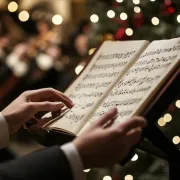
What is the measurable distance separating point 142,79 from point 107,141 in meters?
0.24

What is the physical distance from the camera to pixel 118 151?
2.87 feet

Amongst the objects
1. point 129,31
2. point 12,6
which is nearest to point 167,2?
point 129,31

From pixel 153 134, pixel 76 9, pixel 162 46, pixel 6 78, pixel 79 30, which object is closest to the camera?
pixel 153 134

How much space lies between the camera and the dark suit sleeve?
872mm

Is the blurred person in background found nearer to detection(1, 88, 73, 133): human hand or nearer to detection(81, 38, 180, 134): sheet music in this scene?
detection(81, 38, 180, 134): sheet music

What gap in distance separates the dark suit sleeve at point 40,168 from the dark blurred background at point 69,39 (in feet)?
1.55

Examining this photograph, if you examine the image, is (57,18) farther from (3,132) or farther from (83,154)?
(83,154)

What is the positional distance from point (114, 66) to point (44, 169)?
42 cm

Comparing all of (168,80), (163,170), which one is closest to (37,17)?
(163,170)

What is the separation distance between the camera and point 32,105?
120 cm

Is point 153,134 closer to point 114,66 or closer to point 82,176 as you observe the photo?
point 82,176

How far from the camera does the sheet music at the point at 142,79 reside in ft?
3.22

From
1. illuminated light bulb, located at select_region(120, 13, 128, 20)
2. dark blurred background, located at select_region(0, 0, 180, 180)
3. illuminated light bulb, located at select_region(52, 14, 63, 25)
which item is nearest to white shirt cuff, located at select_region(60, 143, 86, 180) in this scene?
dark blurred background, located at select_region(0, 0, 180, 180)

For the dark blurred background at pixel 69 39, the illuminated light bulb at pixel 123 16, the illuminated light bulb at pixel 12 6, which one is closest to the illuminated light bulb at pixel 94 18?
the dark blurred background at pixel 69 39
